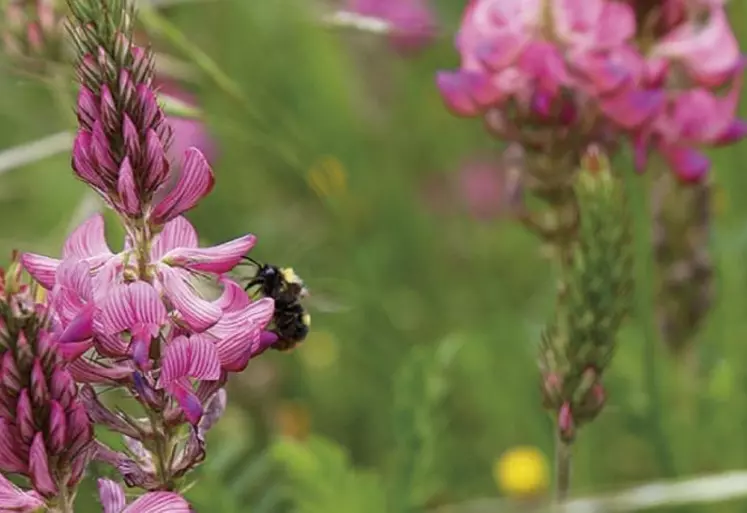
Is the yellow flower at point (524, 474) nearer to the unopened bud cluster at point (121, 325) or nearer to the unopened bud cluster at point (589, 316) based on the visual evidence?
the unopened bud cluster at point (589, 316)

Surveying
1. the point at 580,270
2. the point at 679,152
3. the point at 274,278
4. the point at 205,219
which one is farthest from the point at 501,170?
the point at 274,278

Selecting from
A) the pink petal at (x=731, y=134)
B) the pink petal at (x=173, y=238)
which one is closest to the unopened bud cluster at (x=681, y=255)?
the pink petal at (x=731, y=134)

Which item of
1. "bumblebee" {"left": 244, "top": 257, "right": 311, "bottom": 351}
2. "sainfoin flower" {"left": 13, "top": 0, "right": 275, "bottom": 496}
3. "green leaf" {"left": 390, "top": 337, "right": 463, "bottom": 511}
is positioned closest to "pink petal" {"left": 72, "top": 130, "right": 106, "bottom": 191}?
"sainfoin flower" {"left": 13, "top": 0, "right": 275, "bottom": 496}

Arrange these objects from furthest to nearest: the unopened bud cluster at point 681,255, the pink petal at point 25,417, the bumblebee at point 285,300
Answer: the unopened bud cluster at point 681,255 < the bumblebee at point 285,300 < the pink petal at point 25,417

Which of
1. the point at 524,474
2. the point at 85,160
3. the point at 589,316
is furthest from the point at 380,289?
the point at 85,160

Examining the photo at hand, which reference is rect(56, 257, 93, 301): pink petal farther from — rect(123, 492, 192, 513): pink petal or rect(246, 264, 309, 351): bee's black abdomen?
rect(246, 264, 309, 351): bee's black abdomen

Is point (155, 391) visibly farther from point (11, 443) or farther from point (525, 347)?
point (525, 347)
